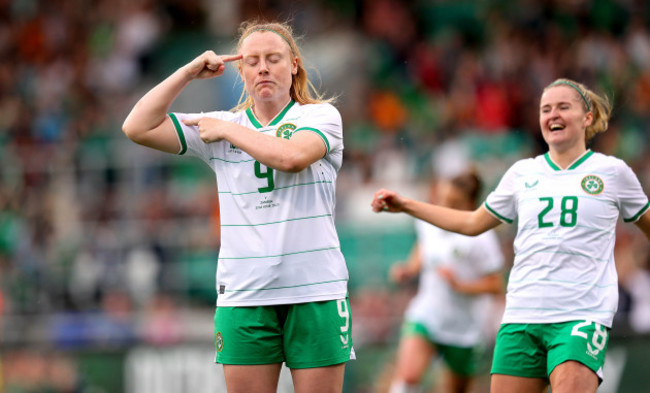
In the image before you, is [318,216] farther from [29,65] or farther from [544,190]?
[29,65]

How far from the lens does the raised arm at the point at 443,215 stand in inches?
222

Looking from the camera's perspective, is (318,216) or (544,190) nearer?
(318,216)

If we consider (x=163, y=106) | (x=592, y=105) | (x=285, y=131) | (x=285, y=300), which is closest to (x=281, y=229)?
(x=285, y=300)

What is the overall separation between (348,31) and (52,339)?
23.4 ft

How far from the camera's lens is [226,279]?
486 cm

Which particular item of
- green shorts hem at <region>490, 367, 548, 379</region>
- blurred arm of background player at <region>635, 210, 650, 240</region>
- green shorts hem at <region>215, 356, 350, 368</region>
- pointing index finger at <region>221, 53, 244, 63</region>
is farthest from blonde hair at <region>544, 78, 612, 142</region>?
green shorts hem at <region>215, 356, 350, 368</region>

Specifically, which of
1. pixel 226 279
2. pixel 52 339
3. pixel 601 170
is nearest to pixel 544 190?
pixel 601 170

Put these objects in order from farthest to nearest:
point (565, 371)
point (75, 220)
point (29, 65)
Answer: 1. point (29, 65)
2. point (75, 220)
3. point (565, 371)

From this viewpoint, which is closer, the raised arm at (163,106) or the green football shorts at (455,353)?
the raised arm at (163,106)

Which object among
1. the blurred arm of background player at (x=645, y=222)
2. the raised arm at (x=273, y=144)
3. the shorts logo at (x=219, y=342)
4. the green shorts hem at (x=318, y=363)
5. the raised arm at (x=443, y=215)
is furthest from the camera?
the raised arm at (x=443, y=215)

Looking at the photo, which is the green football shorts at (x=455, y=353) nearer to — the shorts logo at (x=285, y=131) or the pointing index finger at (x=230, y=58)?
the shorts logo at (x=285, y=131)

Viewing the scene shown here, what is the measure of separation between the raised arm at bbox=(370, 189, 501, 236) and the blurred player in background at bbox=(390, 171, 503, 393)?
2.32 metres

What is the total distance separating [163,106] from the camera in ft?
16.1

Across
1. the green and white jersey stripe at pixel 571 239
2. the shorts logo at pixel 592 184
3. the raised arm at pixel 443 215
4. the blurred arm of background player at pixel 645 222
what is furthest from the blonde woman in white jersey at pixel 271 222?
the blurred arm of background player at pixel 645 222
